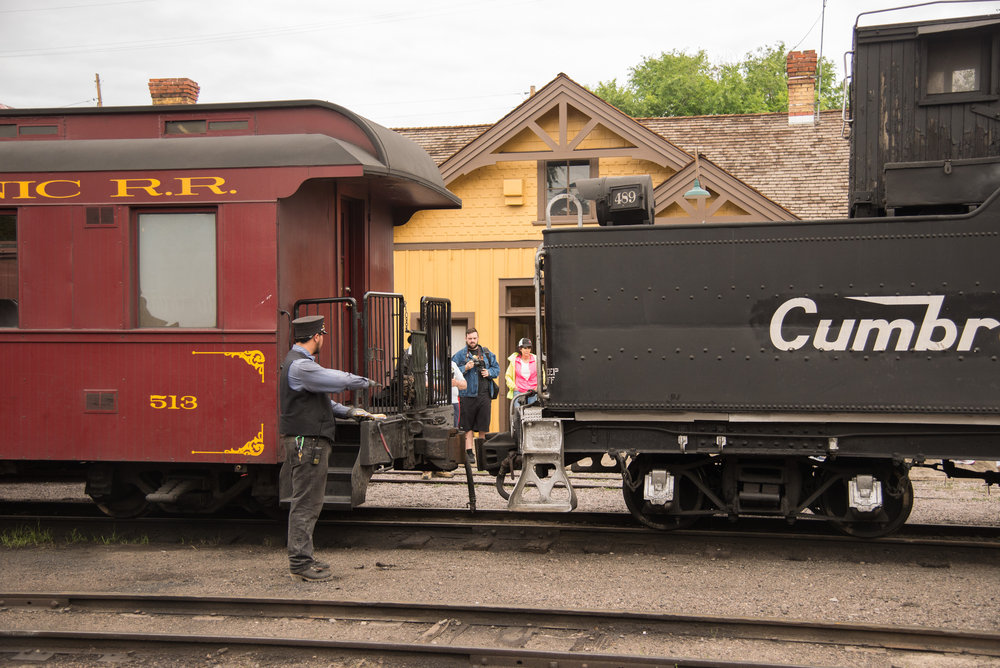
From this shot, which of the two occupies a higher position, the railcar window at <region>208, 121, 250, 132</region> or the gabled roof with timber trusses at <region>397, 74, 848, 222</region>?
the gabled roof with timber trusses at <region>397, 74, 848, 222</region>

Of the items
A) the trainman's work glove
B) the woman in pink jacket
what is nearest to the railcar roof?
the trainman's work glove

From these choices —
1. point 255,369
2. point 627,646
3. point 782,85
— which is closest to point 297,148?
point 255,369

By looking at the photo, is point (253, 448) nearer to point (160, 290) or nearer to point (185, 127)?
point (160, 290)

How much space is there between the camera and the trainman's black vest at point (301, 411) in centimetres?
639

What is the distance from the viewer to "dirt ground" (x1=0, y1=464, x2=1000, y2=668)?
570 centimetres

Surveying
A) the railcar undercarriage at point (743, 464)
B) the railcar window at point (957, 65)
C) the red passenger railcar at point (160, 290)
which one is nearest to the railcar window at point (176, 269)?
the red passenger railcar at point (160, 290)

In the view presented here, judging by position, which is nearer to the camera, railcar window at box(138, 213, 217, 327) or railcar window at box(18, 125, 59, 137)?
railcar window at box(138, 213, 217, 327)

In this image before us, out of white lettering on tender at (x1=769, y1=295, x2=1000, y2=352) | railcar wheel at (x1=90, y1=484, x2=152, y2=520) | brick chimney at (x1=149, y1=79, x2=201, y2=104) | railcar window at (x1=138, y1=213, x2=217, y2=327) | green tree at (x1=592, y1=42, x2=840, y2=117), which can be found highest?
green tree at (x1=592, y1=42, x2=840, y2=117)

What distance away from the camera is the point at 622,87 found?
4950cm

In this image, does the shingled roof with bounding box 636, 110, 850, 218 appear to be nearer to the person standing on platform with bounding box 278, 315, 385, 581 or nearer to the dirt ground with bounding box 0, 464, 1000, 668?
the dirt ground with bounding box 0, 464, 1000, 668

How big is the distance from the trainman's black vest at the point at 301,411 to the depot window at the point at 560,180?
9.93 m

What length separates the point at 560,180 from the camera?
635 inches

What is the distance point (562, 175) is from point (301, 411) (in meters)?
10.6

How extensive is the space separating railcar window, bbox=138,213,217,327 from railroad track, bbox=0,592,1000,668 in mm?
2310
